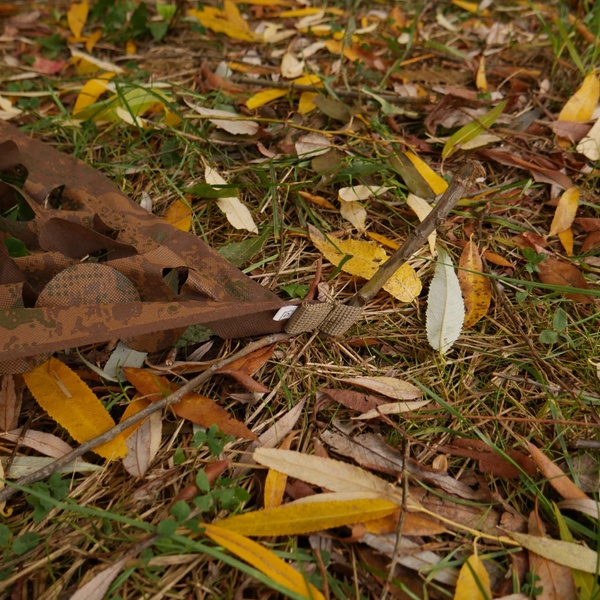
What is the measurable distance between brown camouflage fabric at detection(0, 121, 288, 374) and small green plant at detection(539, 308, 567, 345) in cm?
60

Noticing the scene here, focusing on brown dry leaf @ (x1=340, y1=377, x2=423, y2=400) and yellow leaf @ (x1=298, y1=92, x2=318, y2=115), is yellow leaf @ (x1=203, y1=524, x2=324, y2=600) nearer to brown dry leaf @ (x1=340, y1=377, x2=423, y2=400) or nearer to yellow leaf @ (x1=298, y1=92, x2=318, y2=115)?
brown dry leaf @ (x1=340, y1=377, x2=423, y2=400)

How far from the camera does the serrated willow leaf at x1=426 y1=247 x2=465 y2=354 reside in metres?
1.29

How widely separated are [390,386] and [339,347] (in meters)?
0.16

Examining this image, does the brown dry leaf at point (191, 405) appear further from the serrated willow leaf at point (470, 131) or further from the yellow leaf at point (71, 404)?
the serrated willow leaf at point (470, 131)

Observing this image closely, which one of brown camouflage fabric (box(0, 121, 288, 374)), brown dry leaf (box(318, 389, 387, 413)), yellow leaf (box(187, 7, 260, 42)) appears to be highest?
yellow leaf (box(187, 7, 260, 42))

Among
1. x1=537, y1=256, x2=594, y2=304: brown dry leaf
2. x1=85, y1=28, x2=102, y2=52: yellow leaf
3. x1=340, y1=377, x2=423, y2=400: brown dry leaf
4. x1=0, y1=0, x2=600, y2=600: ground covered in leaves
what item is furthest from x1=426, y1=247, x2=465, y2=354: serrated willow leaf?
x1=85, y1=28, x2=102, y2=52: yellow leaf

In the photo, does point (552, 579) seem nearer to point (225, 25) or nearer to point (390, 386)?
point (390, 386)

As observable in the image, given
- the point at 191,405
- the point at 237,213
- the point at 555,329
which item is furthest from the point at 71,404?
the point at 555,329

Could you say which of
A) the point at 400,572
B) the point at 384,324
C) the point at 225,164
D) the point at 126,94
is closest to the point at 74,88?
the point at 126,94

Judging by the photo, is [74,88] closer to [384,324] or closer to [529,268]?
[384,324]

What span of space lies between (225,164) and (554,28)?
150 centimetres

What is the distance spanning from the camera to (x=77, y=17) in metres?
2.27

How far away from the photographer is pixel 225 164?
1693 mm

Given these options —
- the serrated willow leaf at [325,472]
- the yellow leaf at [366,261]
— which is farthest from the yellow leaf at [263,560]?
the yellow leaf at [366,261]
